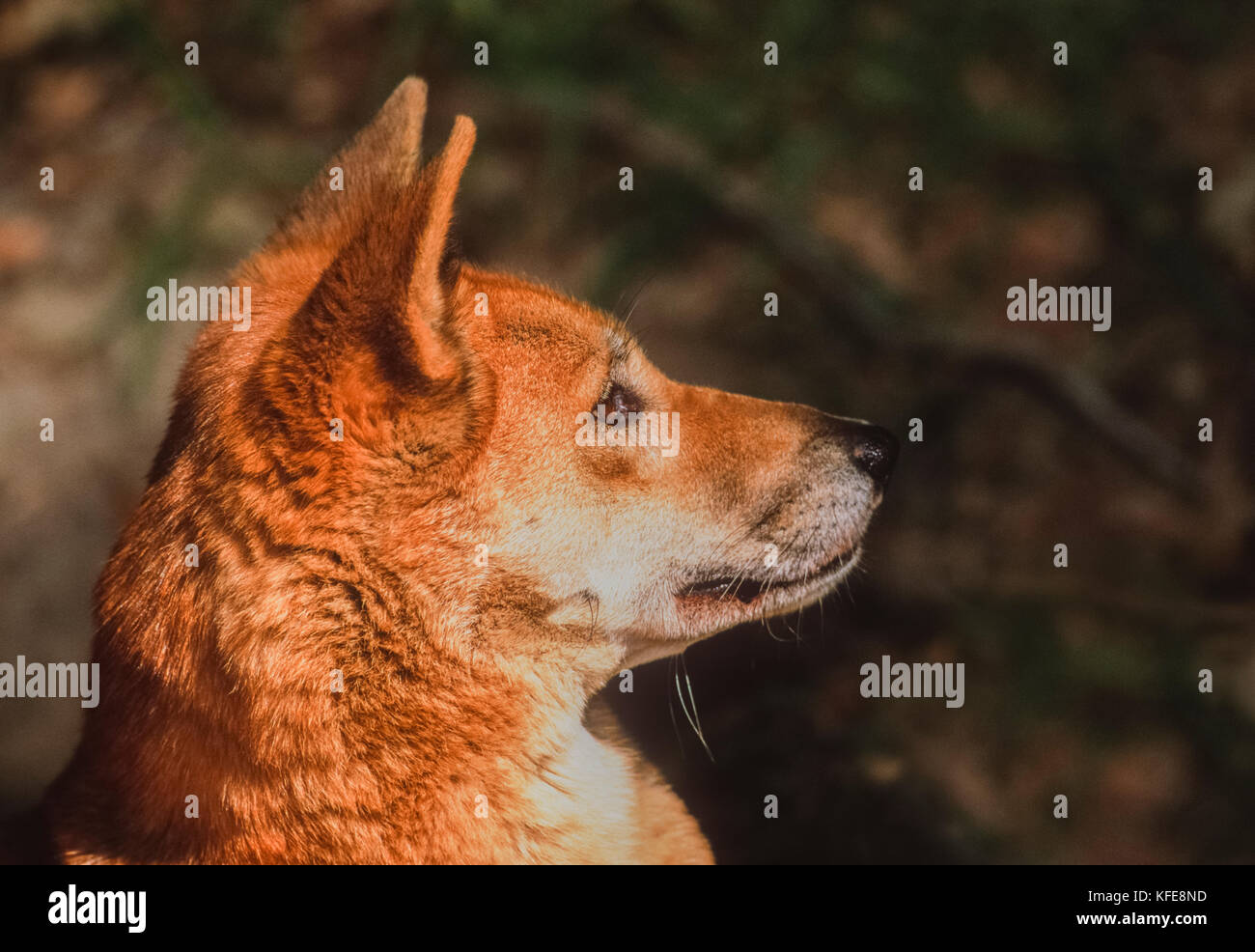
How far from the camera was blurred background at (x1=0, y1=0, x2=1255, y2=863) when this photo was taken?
379 centimetres

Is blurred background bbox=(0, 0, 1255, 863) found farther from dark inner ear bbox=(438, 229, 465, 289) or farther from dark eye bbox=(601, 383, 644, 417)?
dark inner ear bbox=(438, 229, 465, 289)

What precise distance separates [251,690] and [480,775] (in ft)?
1.40

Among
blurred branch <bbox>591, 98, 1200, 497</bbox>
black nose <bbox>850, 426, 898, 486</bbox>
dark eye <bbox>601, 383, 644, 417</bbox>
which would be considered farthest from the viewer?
blurred branch <bbox>591, 98, 1200, 497</bbox>

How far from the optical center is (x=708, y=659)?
3291 mm

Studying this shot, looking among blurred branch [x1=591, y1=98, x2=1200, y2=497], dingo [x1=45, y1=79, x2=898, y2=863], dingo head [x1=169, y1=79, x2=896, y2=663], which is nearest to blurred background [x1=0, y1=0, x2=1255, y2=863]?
blurred branch [x1=591, y1=98, x2=1200, y2=497]

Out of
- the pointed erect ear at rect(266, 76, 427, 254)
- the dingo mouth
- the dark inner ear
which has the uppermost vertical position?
the pointed erect ear at rect(266, 76, 427, 254)

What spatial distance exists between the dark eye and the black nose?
480mm

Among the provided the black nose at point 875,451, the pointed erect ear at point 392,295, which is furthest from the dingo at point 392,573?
the black nose at point 875,451

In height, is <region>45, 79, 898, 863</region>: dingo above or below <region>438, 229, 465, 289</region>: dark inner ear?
below

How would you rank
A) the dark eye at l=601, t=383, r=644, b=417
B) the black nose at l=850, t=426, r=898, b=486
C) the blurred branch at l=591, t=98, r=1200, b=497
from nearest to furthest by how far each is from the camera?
the dark eye at l=601, t=383, r=644, b=417
the black nose at l=850, t=426, r=898, b=486
the blurred branch at l=591, t=98, r=1200, b=497

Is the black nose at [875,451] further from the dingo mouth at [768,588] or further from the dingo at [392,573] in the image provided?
the dingo at [392,573]

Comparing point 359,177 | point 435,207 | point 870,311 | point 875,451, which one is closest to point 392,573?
point 435,207

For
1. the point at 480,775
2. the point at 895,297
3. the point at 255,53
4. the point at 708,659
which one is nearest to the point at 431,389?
the point at 480,775
